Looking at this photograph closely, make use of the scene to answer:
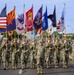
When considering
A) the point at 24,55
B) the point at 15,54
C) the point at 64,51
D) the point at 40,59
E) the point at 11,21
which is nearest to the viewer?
the point at 40,59

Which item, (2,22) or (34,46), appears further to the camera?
(2,22)

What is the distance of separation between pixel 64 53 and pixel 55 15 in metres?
5.63

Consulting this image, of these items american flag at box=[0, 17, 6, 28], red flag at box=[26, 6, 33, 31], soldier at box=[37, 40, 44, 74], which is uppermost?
red flag at box=[26, 6, 33, 31]

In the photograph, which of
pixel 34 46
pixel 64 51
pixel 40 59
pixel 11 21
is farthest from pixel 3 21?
pixel 40 59

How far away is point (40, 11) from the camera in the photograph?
1070 inches

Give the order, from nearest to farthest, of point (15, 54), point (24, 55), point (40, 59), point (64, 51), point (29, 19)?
1. point (40, 59)
2. point (15, 54)
3. point (24, 55)
4. point (64, 51)
5. point (29, 19)

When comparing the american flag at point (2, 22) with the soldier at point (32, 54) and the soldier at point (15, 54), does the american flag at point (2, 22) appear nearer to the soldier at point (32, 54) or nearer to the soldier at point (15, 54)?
the soldier at point (15, 54)

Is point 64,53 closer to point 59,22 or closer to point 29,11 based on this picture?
point 59,22

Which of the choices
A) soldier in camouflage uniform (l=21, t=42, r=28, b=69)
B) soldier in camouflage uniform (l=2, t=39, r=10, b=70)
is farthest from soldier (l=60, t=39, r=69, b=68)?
soldier in camouflage uniform (l=2, t=39, r=10, b=70)

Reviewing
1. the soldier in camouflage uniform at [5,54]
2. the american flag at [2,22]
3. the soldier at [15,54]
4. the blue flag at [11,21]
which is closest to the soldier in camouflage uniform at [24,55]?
the soldier at [15,54]

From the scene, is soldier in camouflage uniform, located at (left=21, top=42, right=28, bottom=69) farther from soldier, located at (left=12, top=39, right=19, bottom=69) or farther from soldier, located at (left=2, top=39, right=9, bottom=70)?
soldier, located at (left=2, top=39, right=9, bottom=70)

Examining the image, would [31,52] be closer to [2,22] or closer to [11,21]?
[2,22]

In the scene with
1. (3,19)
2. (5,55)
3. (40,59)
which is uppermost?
(3,19)

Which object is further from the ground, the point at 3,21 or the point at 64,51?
the point at 3,21
